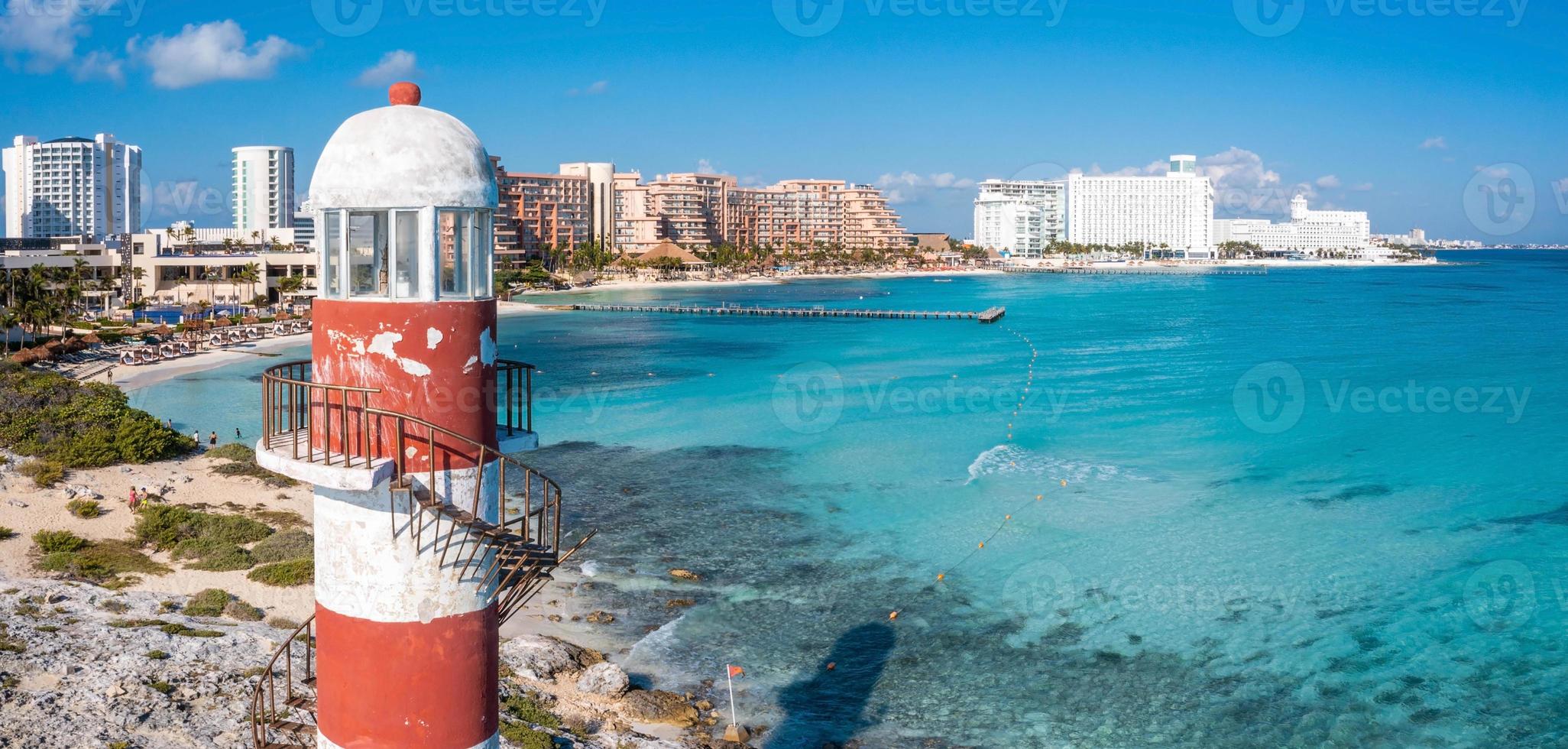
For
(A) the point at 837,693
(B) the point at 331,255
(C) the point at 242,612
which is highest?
(B) the point at 331,255

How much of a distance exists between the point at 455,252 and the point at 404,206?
0.49 m

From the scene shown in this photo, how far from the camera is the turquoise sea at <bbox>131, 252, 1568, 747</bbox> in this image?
815 inches

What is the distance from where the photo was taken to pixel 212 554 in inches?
1040

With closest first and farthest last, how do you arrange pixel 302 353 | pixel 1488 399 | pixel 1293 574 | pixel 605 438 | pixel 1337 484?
pixel 1293 574
pixel 1337 484
pixel 605 438
pixel 1488 399
pixel 302 353

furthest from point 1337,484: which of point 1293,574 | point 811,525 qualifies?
point 811,525

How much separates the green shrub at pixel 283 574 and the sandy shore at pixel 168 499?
0.23 m

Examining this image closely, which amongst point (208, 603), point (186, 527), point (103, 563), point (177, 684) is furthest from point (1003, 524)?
point (103, 563)

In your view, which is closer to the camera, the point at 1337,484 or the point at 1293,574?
the point at 1293,574

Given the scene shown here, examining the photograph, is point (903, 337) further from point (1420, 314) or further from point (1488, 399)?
point (1420, 314)

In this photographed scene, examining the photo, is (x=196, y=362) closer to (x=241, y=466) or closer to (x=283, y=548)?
(x=241, y=466)

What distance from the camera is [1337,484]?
126 feet

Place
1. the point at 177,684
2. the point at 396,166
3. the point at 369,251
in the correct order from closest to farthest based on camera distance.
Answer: the point at 396,166, the point at 369,251, the point at 177,684

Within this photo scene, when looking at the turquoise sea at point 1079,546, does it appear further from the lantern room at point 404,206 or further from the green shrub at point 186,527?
the lantern room at point 404,206

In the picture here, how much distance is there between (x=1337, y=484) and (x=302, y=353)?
62629mm
